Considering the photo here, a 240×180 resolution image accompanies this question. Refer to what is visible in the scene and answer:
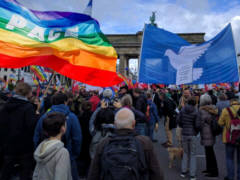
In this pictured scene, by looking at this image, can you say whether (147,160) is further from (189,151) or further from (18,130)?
(189,151)

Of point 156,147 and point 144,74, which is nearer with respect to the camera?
point 144,74

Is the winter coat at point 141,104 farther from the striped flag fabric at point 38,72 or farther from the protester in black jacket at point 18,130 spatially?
the striped flag fabric at point 38,72

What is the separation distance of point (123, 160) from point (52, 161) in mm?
767

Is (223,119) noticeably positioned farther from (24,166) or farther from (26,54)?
(26,54)

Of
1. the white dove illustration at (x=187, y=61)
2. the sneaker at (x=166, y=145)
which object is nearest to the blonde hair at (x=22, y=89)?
the white dove illustration at (x=187, y=61)

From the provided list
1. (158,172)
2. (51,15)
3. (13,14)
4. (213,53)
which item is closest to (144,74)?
(213,53)

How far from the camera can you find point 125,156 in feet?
5.78

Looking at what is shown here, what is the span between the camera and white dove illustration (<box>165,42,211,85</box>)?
5273mm

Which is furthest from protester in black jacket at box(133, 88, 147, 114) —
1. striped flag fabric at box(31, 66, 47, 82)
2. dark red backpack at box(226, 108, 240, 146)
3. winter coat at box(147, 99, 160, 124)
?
striped flag fabric at box(31, 66, 47, 82)

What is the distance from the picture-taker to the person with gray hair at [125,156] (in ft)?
5.73

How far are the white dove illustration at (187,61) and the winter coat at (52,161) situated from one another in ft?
12.6

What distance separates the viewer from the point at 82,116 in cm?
427

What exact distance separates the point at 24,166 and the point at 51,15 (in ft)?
11.2

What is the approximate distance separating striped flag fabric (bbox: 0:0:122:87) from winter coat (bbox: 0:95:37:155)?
0.98 m
